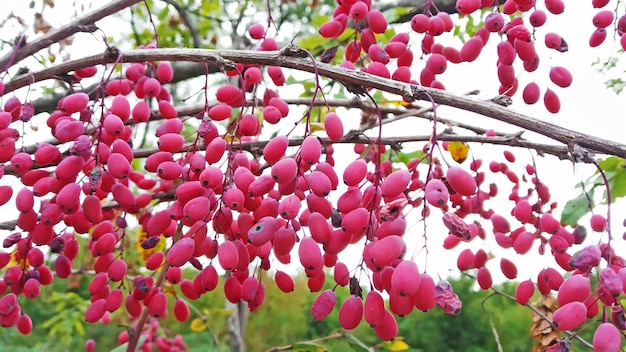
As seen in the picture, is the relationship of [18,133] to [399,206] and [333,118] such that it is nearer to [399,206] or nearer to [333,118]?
[333,118]

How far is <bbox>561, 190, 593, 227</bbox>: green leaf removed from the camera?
1.18 meters

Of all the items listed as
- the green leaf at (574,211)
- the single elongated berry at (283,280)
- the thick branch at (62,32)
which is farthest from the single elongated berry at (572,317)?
the thick branch at (62,32)

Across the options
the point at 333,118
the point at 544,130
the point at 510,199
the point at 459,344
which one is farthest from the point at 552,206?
the point at 459,344

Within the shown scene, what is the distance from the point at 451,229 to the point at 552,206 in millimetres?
666

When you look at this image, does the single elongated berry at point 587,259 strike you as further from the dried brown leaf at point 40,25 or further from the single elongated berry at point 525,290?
the dried brown leaf at point 40,25

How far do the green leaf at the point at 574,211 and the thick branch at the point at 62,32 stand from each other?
0.97 m

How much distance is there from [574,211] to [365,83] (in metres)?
0.66

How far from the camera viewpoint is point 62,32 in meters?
1.02

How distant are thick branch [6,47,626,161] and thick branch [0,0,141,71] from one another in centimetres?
10

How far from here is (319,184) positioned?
26.8 inches

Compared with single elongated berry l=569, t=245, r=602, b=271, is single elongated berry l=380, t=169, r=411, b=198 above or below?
above

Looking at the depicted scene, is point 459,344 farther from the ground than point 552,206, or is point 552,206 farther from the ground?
point 552,206

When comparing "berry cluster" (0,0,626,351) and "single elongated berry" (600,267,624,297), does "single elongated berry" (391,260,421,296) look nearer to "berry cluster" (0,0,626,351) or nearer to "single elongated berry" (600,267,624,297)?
"berry cluster" (0,0,626,351)

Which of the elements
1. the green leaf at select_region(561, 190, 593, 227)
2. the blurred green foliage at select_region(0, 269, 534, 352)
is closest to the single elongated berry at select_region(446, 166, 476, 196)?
the green leaf at select_region(561, 190, 593, 227)
